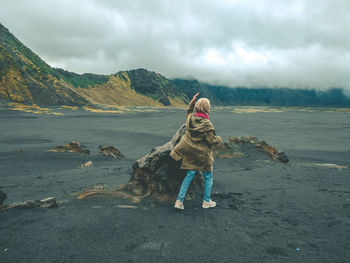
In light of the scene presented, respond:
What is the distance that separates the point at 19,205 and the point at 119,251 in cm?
277

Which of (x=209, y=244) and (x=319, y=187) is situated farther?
(x=319, y=187)

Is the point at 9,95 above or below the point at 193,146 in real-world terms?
above

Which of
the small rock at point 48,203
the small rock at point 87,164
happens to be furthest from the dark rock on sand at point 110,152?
the small rock at point 48,203

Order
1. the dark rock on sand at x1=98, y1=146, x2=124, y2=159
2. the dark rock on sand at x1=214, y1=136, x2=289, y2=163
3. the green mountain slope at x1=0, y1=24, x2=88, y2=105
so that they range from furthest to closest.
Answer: the green mountain slope at x1=0, y1=24, x2=88, y2=105 → the dark rock on sand at x1=98, y1=146, x2=124, y2=159 → the dark rock on sand at x1=214, y1=136, x2=289, y2=163

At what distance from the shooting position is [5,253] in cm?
328

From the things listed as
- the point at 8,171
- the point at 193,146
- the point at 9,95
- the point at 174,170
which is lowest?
the point at 8,171

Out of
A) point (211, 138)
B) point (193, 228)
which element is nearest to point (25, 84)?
point (211, 138)

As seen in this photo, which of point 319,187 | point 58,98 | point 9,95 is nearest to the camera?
point 319,187

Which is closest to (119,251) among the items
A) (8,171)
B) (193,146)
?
(193,146)

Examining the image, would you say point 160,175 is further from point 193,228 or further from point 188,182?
point 193,228

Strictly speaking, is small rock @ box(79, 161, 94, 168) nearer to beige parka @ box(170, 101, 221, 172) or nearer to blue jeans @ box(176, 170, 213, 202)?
blue jeans @ box(176, 170, 213, 202)

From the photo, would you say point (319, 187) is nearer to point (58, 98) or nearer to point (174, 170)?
point (174, 170)

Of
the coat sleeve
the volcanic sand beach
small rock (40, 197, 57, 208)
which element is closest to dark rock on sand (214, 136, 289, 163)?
the volcanic sand beach

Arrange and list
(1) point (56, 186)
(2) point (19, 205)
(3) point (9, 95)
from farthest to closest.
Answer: (3) point (9, 95) → (1) point (56, 186) → (2) point (19, 205)
